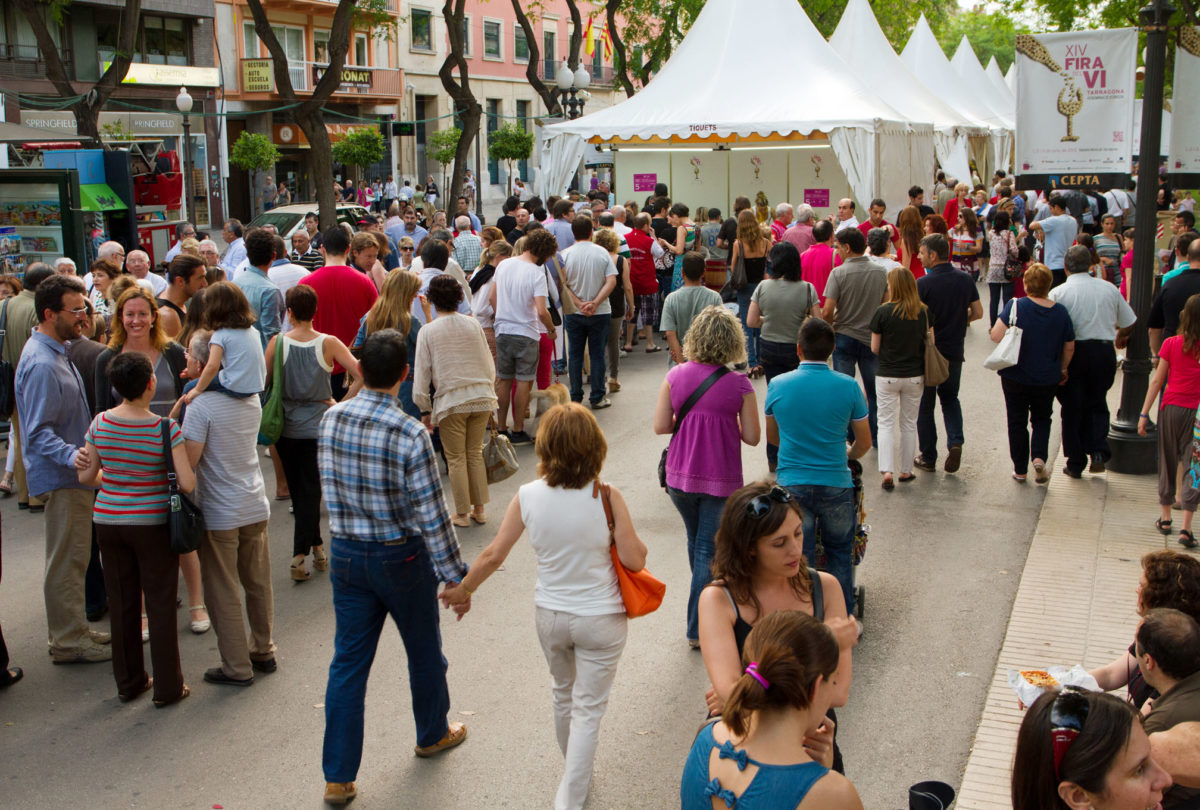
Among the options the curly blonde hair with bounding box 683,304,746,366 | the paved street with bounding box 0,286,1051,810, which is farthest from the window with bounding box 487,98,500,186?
the curly blonde hair with bounding box 683,304,746,366

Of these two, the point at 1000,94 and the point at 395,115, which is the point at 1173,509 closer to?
the point at 1000,94

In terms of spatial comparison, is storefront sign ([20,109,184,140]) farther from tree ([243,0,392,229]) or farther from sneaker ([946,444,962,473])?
sneaker ([946,444,962,473])

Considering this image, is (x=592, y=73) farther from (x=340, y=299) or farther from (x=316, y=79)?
(x=340, y=299)

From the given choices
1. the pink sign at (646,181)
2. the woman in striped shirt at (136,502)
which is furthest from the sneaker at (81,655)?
the pink sign at (646,181)

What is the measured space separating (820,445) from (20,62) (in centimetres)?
3352

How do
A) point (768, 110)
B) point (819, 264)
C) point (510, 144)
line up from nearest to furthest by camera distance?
point (819, 264), point (768, 110), point (510, 144)

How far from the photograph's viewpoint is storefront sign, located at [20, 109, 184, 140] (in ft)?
101

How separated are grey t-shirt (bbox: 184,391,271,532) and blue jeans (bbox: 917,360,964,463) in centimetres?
543

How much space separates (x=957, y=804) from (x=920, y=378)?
4.47 m

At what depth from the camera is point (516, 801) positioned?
14.7 ft

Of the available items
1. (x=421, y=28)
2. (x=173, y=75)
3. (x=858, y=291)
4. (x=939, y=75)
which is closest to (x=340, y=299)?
(x=858, y=291)

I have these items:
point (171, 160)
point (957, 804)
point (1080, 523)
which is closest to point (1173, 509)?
point (1080, 523)

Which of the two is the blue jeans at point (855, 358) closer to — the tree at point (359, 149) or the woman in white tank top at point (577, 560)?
the woman in white tank top at point (577, 560)

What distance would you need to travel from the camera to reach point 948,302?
351 inches
